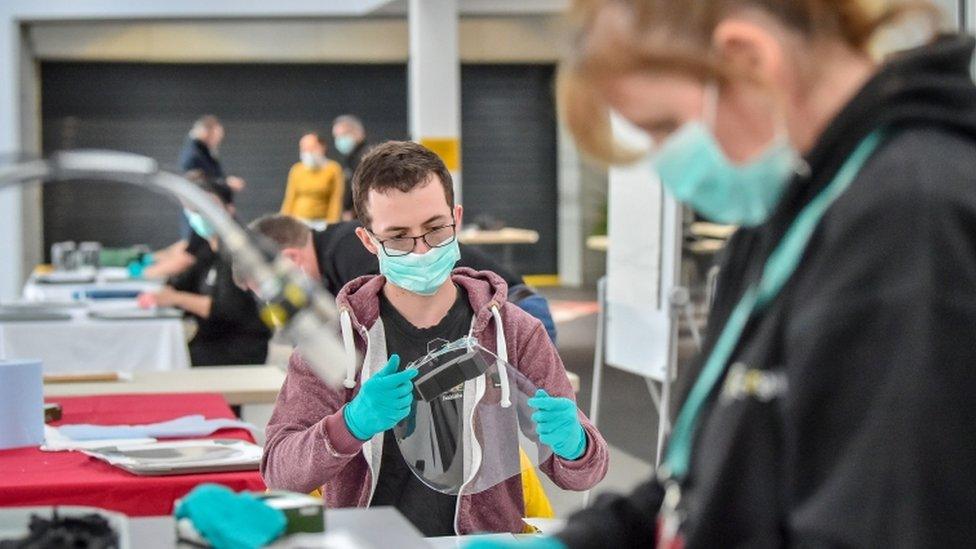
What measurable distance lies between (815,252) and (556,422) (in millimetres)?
1182

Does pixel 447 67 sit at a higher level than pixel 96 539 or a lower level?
higher

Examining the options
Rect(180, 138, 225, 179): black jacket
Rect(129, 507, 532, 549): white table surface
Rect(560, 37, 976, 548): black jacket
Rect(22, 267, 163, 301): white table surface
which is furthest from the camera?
Rect(180, 138, 225, 179): black jacket

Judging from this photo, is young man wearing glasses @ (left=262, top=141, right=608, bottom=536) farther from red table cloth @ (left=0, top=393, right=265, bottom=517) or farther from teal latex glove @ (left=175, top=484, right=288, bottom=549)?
teal latex glove @ (left=175, top=484, right=288, bottom=549)

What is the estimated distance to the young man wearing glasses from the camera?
2.24 meters

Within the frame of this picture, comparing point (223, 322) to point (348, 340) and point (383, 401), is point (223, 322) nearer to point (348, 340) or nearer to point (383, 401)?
point (348, 340)

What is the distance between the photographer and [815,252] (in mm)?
1000

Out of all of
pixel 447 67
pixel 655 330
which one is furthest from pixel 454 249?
→ pixel 447 67

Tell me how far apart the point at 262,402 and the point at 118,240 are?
11.7 meters

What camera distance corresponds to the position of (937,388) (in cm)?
92

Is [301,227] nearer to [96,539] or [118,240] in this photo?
[96,539]

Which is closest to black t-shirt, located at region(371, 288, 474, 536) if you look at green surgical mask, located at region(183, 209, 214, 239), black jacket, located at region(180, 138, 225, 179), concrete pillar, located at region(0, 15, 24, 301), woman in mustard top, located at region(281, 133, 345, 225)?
green surgical mask, located at region(183, 209, 214, 239)

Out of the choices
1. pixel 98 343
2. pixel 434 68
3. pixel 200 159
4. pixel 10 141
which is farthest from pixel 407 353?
pixel 10 141

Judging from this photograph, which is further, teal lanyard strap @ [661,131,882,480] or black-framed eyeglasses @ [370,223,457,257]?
black-framed eyeglasses @ [370,223,457,257]

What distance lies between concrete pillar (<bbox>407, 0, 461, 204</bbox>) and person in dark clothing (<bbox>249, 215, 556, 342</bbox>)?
6.68 metres
